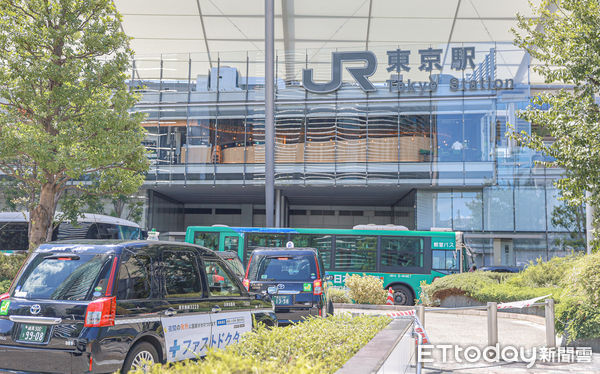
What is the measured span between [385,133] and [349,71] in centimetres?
408

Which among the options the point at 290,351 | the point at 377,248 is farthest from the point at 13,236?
the point at 290,351

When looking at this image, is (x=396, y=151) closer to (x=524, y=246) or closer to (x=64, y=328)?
(x=524, y=246)

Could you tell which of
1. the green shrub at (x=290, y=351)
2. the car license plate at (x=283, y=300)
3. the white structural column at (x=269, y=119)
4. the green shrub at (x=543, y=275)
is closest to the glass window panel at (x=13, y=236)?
the white structural column at (x=269, y=119)

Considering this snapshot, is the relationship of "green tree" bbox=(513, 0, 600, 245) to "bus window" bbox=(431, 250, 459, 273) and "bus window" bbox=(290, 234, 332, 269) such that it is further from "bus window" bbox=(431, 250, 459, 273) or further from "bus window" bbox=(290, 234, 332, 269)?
"bus window" bbox=(290, 234, 332, 269)

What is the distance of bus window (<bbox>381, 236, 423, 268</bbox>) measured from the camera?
72.9 ft

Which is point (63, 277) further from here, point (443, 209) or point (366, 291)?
point (443, 209)

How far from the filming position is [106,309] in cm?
579

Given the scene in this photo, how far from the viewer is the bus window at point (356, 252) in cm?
2259

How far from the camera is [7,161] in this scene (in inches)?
579

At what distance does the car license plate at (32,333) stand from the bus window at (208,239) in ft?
57.3

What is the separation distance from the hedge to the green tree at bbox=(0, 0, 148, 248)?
10.2 meters

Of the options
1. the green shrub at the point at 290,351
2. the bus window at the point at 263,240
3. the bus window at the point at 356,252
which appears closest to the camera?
the green shrub at the point at 290,351

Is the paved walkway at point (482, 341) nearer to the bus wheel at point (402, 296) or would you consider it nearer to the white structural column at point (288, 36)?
the bus wheel at point (402, 296)

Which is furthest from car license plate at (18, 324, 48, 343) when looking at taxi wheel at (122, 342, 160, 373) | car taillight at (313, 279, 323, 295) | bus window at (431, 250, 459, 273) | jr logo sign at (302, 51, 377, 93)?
jr logo sign at (302, 51, 377, 93)
